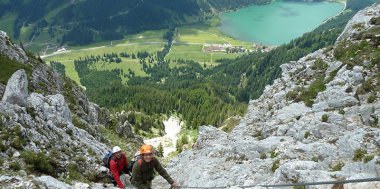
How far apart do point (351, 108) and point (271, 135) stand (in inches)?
298

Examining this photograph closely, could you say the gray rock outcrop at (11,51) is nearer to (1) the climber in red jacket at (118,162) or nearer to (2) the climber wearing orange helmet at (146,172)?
(1) the climber in red jacket at (118,162)

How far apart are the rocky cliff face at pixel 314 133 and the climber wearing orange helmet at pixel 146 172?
→ 23.4ft

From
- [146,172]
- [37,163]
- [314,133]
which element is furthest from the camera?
[314,133]

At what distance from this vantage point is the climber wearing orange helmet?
20.1 metres

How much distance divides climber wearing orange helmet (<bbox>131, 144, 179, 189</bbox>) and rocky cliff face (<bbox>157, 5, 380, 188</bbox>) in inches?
281

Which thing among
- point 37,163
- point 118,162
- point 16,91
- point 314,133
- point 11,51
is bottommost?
point 314,133

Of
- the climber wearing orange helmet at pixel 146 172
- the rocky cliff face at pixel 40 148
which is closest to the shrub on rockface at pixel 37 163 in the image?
the rocky cliff face at pixel 40 148

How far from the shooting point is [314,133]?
31.7m

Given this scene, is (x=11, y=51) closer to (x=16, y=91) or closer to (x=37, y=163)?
(x=16, y=91)

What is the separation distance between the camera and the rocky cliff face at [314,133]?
Answer: 23812 mm

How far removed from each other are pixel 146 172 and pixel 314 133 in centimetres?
1619

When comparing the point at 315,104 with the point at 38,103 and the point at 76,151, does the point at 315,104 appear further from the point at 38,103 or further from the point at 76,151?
the point at 38,103

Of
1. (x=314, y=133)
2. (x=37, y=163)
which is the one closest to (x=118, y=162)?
(x=37, y=163)

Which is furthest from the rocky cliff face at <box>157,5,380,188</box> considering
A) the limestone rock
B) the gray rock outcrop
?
the gray rock outcrop
